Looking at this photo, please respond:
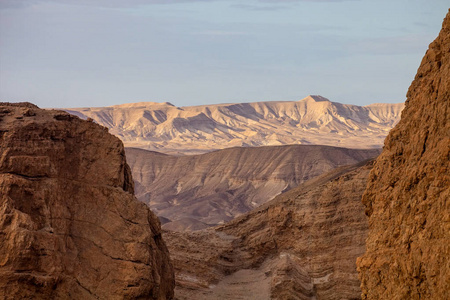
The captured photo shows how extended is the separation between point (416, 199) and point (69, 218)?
12.9 m

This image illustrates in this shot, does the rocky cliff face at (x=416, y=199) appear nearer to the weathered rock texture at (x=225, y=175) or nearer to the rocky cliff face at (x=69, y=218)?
the rocky cliff face at (x=69, y=218)

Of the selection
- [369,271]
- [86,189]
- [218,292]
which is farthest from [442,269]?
[218,292]

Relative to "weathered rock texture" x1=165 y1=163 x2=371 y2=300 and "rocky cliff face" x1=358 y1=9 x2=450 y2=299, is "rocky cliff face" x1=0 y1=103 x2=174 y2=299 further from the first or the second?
"rocky cliff face" x1=358 y1=9 x2=450 y2=299

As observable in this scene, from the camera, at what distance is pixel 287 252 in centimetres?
3872

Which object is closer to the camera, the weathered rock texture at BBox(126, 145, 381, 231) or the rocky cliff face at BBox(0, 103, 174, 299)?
the rocky cliff face at BBox(0, 103, 174, 299)

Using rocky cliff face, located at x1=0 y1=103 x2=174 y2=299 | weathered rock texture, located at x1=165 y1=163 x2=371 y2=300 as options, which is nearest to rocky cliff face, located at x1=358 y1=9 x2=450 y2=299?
rocky cliff face, located at x1=0 y1=103 x2=174 y2=299

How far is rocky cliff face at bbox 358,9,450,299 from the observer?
14.3 m

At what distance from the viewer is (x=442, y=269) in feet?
44.8

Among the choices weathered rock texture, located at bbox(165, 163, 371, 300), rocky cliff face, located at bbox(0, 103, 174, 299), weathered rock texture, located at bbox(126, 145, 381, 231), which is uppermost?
rocky cliff face, located at bbox(0, 103, 174, 299)

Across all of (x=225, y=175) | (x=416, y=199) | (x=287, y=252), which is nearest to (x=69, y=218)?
(x=416, y=199)

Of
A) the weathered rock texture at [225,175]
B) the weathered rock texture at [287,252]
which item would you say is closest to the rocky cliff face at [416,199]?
the weathered rock texture at [287,252]

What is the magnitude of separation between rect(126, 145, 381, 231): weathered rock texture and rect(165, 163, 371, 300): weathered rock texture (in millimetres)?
60760

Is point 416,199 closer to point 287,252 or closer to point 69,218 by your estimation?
point 69,218

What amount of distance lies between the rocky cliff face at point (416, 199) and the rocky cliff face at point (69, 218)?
974cm
